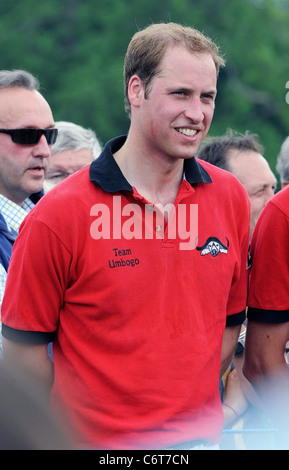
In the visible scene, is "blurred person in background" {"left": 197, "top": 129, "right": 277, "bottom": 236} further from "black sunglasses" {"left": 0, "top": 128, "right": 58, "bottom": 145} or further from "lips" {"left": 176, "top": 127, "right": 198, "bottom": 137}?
"lips" {"left": 176, "top": 127, "right": 198, "bottom": 137}

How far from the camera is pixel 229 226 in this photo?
2838 mm

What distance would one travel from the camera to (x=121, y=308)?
101 inches

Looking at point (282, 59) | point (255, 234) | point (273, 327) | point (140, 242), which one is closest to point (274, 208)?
point (255, 234)

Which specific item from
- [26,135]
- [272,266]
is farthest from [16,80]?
[272,266]

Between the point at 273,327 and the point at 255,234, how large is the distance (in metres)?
0.38

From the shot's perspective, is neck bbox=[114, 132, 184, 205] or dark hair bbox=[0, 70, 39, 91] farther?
dark hair bbox=[0, 70, 39, 91]

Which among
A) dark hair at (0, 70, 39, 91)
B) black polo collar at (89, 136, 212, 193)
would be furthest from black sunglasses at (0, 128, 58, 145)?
black polo collar at (89, 136, 212, 193)

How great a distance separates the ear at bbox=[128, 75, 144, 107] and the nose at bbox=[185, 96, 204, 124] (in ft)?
0.59

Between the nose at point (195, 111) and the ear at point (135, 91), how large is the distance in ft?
0.59

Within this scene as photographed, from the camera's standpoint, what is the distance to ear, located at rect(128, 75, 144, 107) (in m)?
2.76

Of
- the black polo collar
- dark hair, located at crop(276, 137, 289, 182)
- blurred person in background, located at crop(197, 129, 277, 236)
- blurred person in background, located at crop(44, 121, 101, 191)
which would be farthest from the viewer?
blurred person in background, located at crop(44, 121, 101, 191)

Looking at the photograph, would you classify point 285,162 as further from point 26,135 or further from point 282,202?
point 26,135

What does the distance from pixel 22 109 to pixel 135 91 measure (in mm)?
1122

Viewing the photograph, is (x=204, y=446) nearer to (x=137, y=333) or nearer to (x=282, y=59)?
(x=137, y=333)
